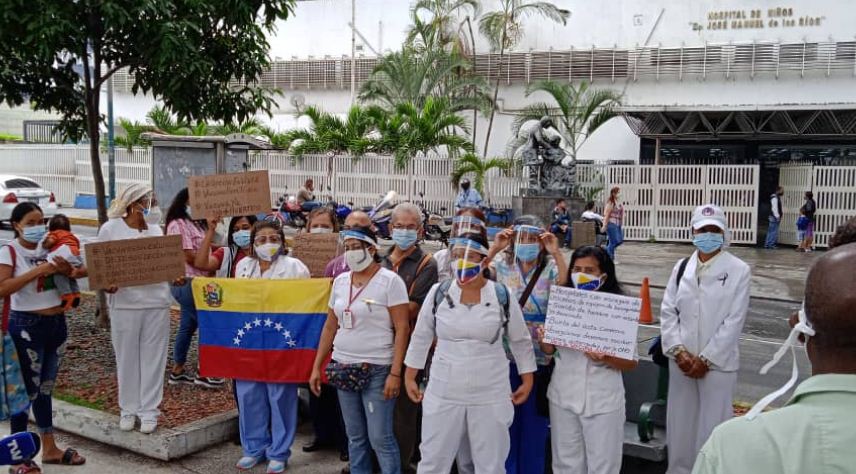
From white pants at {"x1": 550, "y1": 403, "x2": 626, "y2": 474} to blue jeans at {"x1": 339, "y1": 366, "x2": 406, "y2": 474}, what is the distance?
1.03m

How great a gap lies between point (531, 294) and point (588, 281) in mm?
496

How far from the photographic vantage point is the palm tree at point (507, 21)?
27.4 meters

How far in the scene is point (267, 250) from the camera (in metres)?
5.80

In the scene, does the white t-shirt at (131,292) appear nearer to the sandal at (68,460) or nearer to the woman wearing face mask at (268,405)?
the woman wearing face mask at (268,405)

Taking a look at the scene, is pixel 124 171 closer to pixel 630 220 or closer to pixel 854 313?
pixel 630 220

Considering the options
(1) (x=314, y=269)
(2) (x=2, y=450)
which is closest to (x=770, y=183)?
(1) (x=314, y=269)

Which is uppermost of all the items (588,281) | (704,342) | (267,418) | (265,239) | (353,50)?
(353,50)

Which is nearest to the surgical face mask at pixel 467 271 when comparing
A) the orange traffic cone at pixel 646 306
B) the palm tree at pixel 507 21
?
the orange traffic cone at pixel 646 306

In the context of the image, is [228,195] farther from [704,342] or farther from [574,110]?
[574,110]

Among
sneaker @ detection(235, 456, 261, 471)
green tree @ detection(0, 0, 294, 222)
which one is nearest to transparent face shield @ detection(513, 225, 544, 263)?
sneaker @ detection(235, 456, 261, 471)

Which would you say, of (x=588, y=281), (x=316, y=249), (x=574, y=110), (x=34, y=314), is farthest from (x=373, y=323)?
(x=574, y=110)

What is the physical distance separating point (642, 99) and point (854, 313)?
28071mm

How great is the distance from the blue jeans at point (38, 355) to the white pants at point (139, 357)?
0.42 meters

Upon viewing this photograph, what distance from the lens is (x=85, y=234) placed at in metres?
21.6
